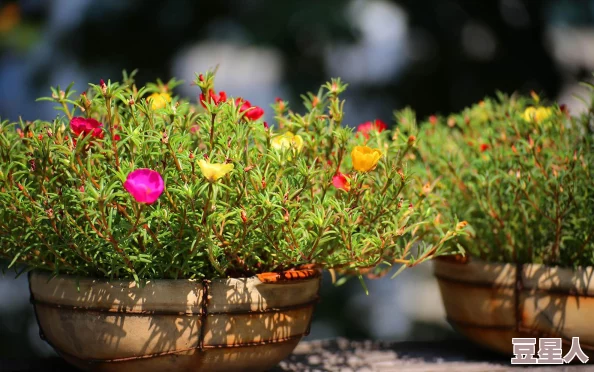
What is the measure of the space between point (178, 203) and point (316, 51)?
5.53 ft

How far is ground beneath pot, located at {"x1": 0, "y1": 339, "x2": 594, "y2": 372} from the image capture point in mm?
1022

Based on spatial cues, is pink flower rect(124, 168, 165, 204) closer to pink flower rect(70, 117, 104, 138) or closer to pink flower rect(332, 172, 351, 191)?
pink flower rect(70, 117, 104, 138)

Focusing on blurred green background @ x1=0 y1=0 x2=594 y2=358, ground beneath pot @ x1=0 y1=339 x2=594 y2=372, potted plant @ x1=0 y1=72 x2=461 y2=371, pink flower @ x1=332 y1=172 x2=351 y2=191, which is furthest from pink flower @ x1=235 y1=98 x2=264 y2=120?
blurred green background @ x1=0 y1=0 x2=594 y2=358

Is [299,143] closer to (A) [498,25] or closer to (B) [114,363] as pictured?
(B) [114,363]

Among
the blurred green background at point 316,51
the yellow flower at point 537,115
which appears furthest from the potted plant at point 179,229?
the blurred green background at point 316,51

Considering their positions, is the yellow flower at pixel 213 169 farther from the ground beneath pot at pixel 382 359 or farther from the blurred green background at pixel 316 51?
the blurred green background at pixel 316 51

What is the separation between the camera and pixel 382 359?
113 centimetres

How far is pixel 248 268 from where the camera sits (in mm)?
849

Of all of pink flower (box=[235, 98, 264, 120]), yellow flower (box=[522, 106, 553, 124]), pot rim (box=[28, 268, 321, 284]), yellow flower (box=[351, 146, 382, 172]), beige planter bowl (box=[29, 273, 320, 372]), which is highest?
yellow flower (box=[522, 106, 553, 124])

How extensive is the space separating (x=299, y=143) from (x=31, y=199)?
34 cm

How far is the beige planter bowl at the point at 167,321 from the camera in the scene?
0.79 metres

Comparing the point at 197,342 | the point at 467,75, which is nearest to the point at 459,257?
the point at 197,342

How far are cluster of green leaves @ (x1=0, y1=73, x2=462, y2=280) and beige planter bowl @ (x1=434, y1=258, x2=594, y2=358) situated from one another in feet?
0.61

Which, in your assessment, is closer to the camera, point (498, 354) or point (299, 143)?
point (299, 143)
